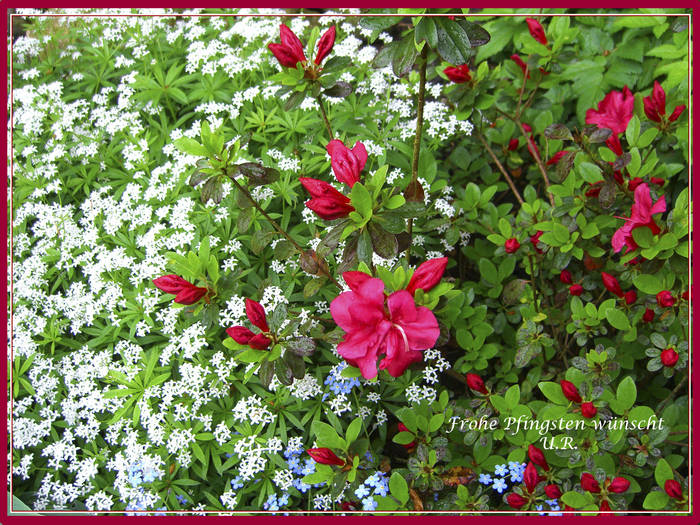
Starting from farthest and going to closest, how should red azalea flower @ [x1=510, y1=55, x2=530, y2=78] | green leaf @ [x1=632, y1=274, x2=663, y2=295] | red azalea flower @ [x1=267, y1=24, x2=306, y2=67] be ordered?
red azalea flower @ [x1=510, y1=55, x2=530, y2=78] → green leaf @ [x1=632, y1=274, x2=663, y2=295] → red azalea flower @ [x1=267, y1=24, x2=306, y2=67]

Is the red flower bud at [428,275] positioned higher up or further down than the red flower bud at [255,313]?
higher up

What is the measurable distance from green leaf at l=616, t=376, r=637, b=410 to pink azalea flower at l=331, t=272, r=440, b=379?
30.1 inches

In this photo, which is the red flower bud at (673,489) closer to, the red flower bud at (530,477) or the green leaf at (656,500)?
the green leaf at (656,500)

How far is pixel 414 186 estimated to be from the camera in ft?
6.47

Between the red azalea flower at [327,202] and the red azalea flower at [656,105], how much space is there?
1.31 metres

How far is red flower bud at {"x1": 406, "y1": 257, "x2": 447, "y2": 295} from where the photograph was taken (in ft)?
5.15

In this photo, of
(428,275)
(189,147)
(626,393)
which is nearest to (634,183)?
(626,393)

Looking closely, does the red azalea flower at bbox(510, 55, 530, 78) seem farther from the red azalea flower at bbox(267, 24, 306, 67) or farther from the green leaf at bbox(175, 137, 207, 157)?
the green leaf at bbox(175, 137, 207, 157)

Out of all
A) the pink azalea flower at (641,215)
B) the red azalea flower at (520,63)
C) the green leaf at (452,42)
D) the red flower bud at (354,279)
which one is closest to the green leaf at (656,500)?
the pink azalea flower at (641,215)

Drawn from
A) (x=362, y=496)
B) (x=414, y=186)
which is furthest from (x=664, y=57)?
(x=362, y=496)

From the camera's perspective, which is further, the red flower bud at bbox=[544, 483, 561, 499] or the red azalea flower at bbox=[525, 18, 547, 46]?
the red azalea flower at bbox=[525, 18, 547, 46]

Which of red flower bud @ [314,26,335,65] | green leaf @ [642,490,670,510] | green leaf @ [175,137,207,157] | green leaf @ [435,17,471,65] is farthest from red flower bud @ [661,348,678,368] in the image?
green leaf @ [175,137,207,157]

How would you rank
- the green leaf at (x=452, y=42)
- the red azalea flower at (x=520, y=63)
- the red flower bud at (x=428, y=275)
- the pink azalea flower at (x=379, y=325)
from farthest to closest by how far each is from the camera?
the red azalea flower at (x=520, y=63) → the green leaf at (x=452, y=42) → the red flower bud at (x=428, y=275) → the pink azalea flower at (x=379, y=325)

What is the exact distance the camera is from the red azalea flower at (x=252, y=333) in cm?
165
